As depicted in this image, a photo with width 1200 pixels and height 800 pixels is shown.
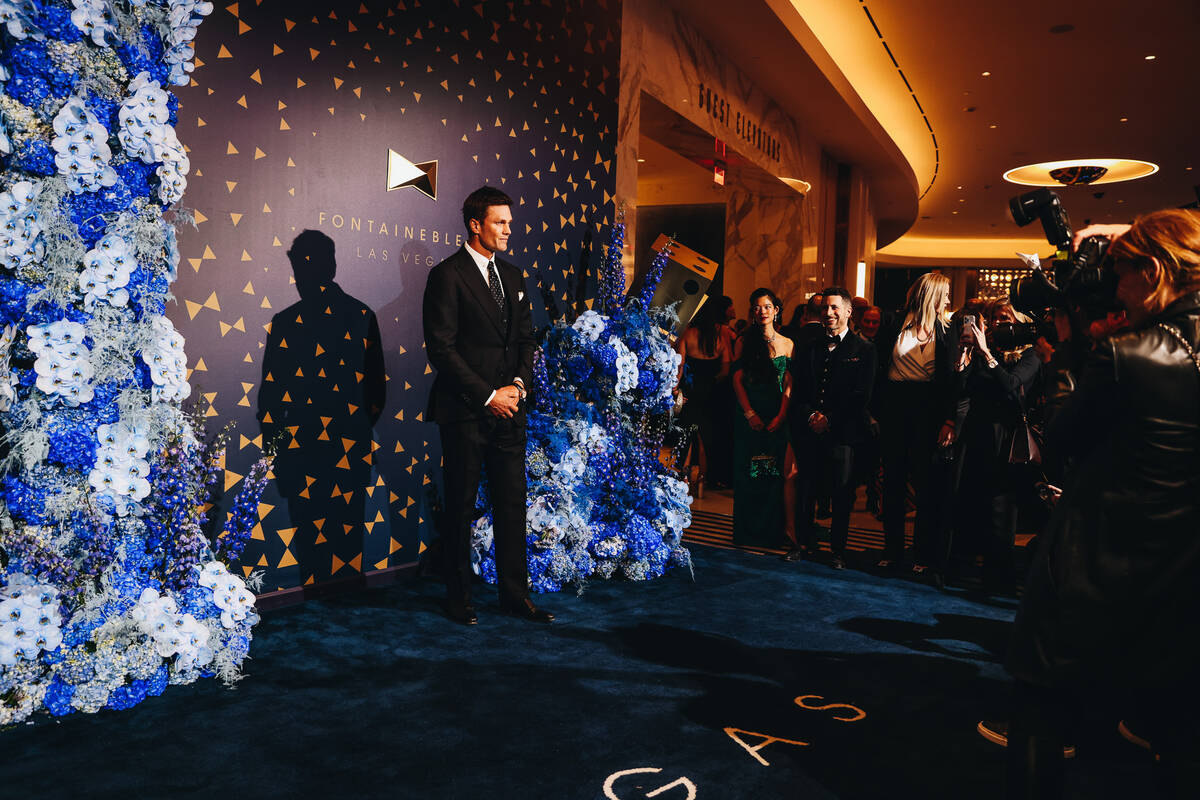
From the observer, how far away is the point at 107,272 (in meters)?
2.45

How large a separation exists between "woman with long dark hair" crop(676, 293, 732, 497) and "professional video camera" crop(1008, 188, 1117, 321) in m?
4.73

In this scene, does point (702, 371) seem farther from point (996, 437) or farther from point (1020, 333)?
point (1020, 333)

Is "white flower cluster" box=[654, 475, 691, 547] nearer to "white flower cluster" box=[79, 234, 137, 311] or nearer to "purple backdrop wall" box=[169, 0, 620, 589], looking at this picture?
"purple backdrop wall" box=[169, 0, 620, 589]

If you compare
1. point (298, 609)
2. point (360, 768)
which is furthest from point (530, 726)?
point (298, 609)

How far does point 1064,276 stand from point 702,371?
5438 millimetres

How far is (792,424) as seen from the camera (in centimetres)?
487

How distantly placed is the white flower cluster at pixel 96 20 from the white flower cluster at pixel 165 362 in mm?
814

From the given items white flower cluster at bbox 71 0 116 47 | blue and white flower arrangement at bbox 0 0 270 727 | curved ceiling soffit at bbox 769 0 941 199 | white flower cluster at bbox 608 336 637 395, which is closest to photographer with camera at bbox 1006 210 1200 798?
blue and white flower arrangement at bbox 0 0 270 727

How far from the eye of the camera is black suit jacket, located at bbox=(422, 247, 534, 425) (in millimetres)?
3377

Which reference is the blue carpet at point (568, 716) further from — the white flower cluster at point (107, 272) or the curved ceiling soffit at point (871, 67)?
the curved ceiling soffit at point (871, 67)

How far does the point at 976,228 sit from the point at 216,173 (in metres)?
20.8

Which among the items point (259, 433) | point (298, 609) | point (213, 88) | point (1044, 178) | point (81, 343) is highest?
point (1044, 178)

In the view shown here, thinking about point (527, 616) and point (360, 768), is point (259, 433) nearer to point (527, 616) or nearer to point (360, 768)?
point (527, 616)

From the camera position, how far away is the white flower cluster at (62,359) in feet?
7.70
